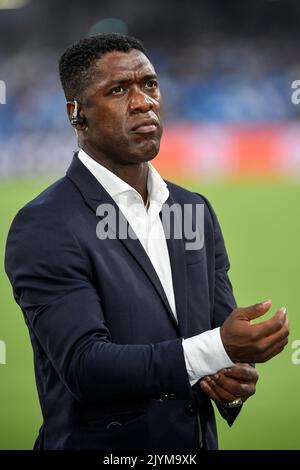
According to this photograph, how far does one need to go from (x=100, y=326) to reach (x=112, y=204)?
258 mm

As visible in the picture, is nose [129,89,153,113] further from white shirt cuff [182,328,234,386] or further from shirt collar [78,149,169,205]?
white shirt cuff [182,328,234,386]

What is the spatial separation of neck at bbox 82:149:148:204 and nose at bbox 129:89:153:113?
0.11 m

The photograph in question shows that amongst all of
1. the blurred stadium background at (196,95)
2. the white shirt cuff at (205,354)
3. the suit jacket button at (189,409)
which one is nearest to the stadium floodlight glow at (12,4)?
the blurred stadium background at (196,95)

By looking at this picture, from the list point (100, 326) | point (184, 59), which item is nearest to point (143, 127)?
point (100, 326)

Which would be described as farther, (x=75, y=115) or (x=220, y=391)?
(x=75, y=115)

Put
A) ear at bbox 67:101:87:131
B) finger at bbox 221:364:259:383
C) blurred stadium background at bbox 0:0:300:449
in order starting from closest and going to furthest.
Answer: finger at bbox 221:364:259:383 → ear at bbox 67:101:87:131 → blurred stadium background at bbox 0:0:300:449

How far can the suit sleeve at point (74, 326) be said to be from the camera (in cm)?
122

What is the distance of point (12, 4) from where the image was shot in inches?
388

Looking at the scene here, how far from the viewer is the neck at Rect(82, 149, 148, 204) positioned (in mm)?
1486

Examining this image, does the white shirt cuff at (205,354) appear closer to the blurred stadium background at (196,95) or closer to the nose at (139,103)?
the nose at (139,103)

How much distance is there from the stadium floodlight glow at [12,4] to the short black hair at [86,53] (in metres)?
8.63

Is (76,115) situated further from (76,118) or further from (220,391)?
(220,391)

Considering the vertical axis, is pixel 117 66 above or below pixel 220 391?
above

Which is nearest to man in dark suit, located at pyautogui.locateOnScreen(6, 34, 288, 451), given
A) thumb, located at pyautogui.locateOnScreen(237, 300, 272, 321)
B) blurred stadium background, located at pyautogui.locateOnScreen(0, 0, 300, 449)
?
thumb, located at pyautogui.locateOnScreen(237, 300, 272, 321)
